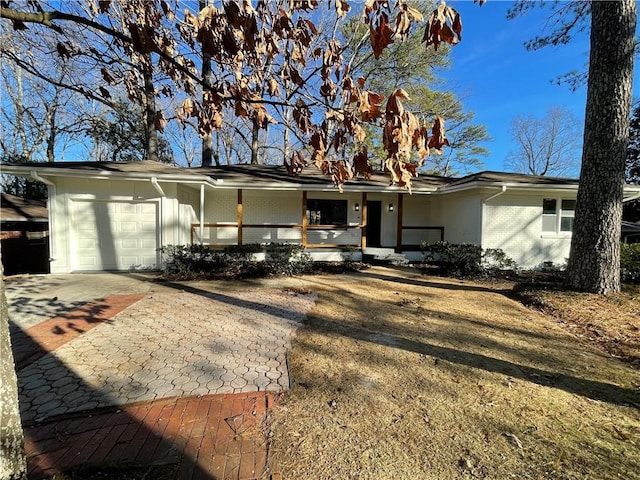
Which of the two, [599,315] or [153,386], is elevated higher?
[599,315]

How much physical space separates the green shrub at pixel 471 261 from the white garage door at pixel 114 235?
29.8ft

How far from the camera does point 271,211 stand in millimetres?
13109

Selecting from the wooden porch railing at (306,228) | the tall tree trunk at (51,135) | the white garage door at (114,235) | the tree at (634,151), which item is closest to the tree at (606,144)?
the wooden porch railing at (306,228)

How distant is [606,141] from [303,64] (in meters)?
6.80

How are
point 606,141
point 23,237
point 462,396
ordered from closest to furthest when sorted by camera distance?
point 462,396 → point 606,141 → point 23,237

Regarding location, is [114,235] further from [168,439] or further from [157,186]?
[168,439]

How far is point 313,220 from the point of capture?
13336 mm

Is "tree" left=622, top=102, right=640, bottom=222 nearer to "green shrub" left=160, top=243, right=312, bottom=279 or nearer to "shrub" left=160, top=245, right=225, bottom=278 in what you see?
"green shrub" left=160, top=243, right=312, bottom=279

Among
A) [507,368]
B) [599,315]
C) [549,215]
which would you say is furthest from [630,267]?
[507,368]

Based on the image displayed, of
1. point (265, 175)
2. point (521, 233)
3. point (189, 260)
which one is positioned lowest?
point (189, 260)

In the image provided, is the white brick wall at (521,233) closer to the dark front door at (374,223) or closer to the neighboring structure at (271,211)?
the neighboring structure at (271,211)

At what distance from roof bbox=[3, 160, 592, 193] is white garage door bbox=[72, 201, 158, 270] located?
1.00 meters

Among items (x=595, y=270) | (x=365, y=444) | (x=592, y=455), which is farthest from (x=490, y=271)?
(x=365, y=444)

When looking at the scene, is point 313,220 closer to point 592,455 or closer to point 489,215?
point 489,215
